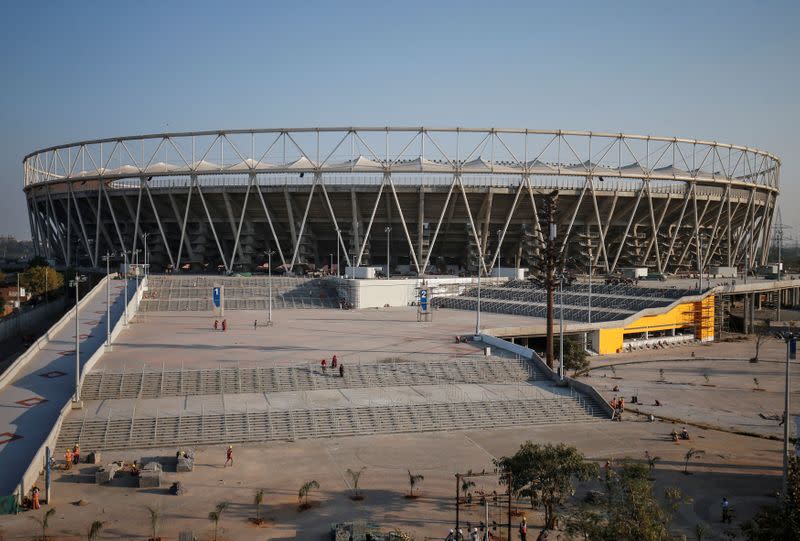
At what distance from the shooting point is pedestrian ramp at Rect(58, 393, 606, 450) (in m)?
24.5

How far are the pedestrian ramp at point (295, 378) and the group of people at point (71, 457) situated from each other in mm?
5488

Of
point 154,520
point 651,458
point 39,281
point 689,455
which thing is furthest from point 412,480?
point 39,281

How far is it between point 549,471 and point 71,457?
50.2 ft

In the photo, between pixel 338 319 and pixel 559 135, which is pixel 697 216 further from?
pixel 338 319

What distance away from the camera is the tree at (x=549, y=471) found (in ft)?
56.0

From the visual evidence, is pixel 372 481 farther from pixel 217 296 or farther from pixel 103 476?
pixel 217 296

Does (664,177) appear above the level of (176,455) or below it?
above

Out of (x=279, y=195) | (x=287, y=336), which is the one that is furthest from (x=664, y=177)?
(x=287, y=336)

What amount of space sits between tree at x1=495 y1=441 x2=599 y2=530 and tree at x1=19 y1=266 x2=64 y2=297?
6167 cm

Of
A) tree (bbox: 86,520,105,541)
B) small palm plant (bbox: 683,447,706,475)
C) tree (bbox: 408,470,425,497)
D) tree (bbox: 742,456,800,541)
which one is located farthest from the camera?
small palm plant (bbox: 683,447,706,475)

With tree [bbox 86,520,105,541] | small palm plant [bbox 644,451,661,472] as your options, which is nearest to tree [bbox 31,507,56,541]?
tree [bbox 86,520,105,541]

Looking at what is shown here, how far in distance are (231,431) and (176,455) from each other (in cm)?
288

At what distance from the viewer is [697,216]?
252 feet

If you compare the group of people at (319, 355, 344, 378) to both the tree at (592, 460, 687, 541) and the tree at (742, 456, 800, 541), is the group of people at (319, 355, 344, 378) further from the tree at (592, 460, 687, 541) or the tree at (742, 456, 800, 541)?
the tree at (742, 456, 800, 541)
